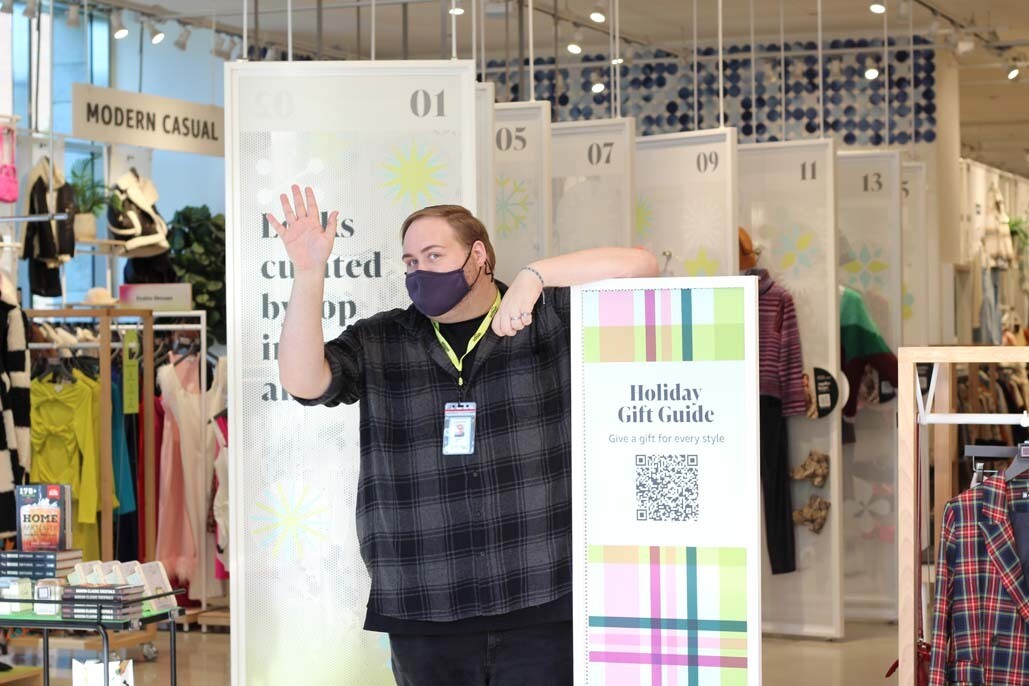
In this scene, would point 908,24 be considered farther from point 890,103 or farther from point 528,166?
point 528,166

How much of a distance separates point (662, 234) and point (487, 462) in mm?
3991

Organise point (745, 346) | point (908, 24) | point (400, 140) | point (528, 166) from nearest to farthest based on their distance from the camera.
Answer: point (745, 346), point (400, 140), point (528, 166), point (908, 24)

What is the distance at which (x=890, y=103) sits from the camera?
1058cm

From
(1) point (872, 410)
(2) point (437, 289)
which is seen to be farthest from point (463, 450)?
(1) point (872, 410)

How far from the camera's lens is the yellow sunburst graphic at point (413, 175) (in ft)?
13.9

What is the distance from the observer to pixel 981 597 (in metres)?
3.41

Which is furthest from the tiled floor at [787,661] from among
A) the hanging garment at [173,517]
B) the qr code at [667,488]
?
the qr code at [667,488]

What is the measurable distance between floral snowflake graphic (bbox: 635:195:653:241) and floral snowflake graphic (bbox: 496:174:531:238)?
967 millimetres

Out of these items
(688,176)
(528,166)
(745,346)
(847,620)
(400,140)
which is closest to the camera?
(745,346)

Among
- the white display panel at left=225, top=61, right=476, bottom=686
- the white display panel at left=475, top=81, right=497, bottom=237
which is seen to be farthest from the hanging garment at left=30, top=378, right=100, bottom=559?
the white display panel at left=225, top=61, right=476, bottom=686

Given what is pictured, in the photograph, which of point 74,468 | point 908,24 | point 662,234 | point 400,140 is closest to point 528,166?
point 662,234

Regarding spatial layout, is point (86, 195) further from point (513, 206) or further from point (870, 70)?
point (870, 70)

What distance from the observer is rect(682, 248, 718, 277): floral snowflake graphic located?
6.79 metres

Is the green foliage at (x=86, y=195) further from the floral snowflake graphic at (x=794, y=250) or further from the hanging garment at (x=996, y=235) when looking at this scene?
the hanging garment at (x=996, y=235)
